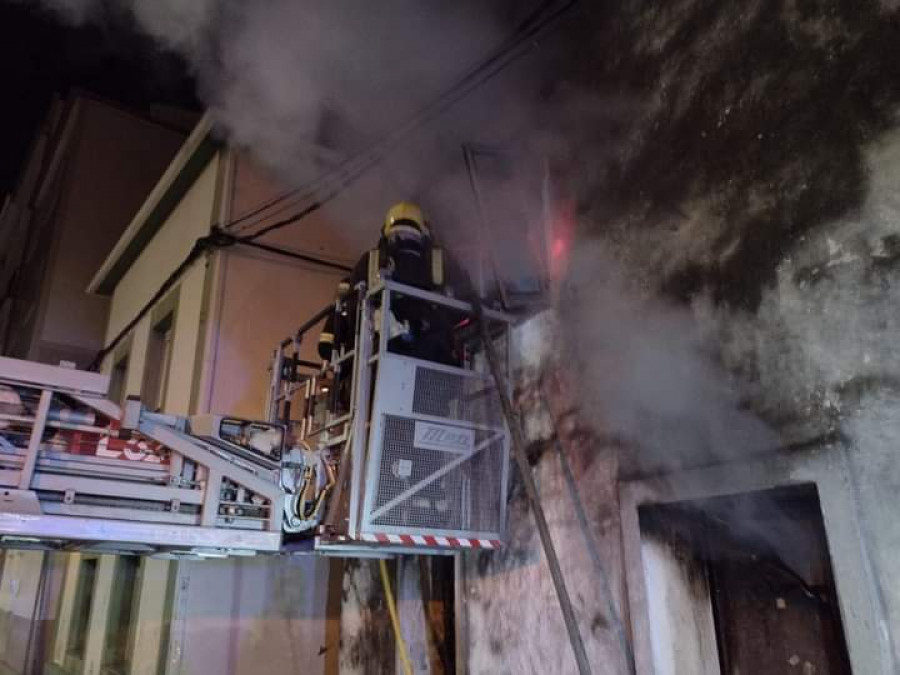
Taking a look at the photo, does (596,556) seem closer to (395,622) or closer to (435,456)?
(435,456)

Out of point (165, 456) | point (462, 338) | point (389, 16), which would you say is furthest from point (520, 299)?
point (389, 16)

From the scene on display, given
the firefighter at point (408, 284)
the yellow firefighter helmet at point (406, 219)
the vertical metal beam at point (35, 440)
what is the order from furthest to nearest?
the yellow firefighter helmet at point (406, 219) → the firefighter at point (408, 284) → the vertical metal beam at point (35, 440)

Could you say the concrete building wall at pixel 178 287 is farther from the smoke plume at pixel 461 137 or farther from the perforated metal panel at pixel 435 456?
the perforated metal panel at pixel 435 456

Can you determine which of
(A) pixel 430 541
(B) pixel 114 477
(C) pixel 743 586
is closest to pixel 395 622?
(A) pixel 430 541

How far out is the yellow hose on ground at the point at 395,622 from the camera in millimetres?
5422

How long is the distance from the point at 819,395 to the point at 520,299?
2.53 metres

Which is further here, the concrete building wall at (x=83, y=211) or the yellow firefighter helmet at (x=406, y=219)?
the concrete building wall at (x=83, y=211)

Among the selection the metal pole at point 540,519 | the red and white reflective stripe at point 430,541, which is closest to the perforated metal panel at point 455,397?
the metal pole at point 540,519

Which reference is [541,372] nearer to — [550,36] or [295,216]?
[550,36]

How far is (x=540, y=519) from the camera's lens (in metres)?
3.97

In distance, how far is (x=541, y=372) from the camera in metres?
4.88

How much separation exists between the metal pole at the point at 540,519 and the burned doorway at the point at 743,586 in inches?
16.5

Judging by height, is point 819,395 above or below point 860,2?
below

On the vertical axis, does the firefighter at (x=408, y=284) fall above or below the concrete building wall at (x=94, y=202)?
below
